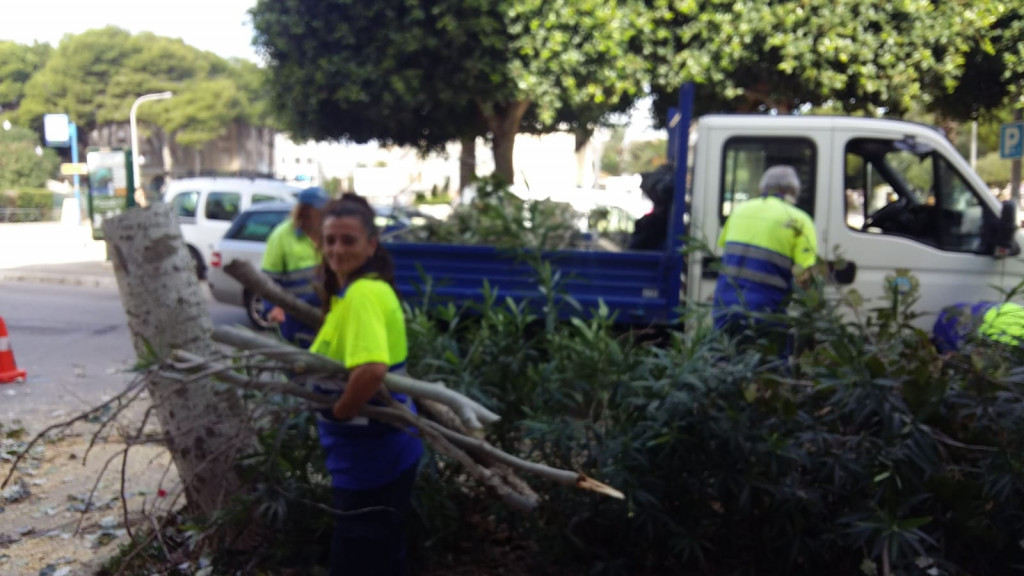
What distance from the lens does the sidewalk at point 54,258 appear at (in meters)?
17.0

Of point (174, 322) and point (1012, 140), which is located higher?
point (1012, 140)

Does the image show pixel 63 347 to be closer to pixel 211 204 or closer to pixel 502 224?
pixel 211 204

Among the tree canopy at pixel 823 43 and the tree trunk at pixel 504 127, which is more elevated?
the tree canopy at pixel 823 43

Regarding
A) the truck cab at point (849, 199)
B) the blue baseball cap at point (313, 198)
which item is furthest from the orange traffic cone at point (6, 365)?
the truck cab at point (849, 199)

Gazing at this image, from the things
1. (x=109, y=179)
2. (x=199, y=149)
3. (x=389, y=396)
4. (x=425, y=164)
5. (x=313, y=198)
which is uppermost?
(x=199, y=149)

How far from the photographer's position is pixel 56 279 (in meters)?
16.9

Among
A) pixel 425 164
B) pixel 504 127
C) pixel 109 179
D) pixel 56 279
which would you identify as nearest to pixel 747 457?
pixel 504 127

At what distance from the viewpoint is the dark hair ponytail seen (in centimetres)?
316

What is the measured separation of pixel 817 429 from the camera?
3.43 m

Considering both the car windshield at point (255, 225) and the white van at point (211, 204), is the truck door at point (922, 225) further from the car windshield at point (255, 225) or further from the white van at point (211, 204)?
the white van at point (211, 204)

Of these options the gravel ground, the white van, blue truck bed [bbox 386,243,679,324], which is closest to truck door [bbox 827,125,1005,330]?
blue truck bed [bbox 386,243,679,324]

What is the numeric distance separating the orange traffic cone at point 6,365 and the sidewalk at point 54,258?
311 inches

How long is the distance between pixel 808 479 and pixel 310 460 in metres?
1.88

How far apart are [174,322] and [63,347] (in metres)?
7.43
